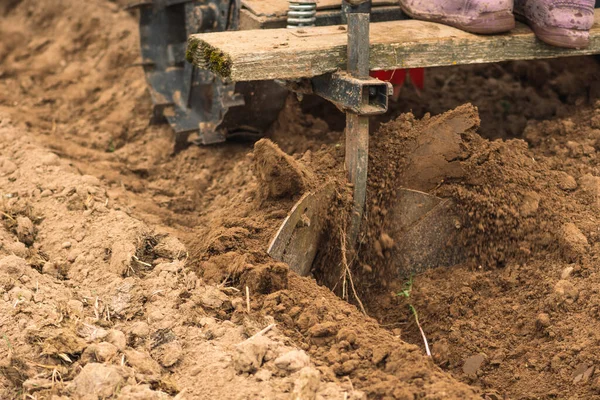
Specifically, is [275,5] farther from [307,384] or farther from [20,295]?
[307,384]

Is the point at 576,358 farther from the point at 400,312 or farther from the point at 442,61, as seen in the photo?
the point at 442,61

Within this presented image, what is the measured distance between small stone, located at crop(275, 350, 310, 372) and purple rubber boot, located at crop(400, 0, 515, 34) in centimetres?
171

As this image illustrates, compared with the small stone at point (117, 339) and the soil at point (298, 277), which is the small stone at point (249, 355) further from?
the small stone at point (117, 339)

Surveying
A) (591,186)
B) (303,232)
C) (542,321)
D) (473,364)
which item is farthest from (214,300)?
(591,186)

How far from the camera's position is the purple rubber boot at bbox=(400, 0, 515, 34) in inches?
152

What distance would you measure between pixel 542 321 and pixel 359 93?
3.55 feet

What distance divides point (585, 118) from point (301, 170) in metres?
1.55

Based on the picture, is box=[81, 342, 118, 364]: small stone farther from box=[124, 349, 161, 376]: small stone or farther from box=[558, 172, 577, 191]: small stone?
box=[558, 172, 577, 191]: small stone

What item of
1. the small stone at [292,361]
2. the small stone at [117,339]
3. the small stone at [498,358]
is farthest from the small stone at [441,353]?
the small stone at [117,339]

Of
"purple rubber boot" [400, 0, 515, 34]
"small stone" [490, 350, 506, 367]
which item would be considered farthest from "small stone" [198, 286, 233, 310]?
"purple rubber boot" [400, 0, 515, 34]

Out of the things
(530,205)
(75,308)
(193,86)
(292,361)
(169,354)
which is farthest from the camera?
(193,86)

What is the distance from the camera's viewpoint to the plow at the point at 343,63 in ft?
11.7

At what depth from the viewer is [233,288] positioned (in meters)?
3.34

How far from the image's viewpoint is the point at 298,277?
3482mm
